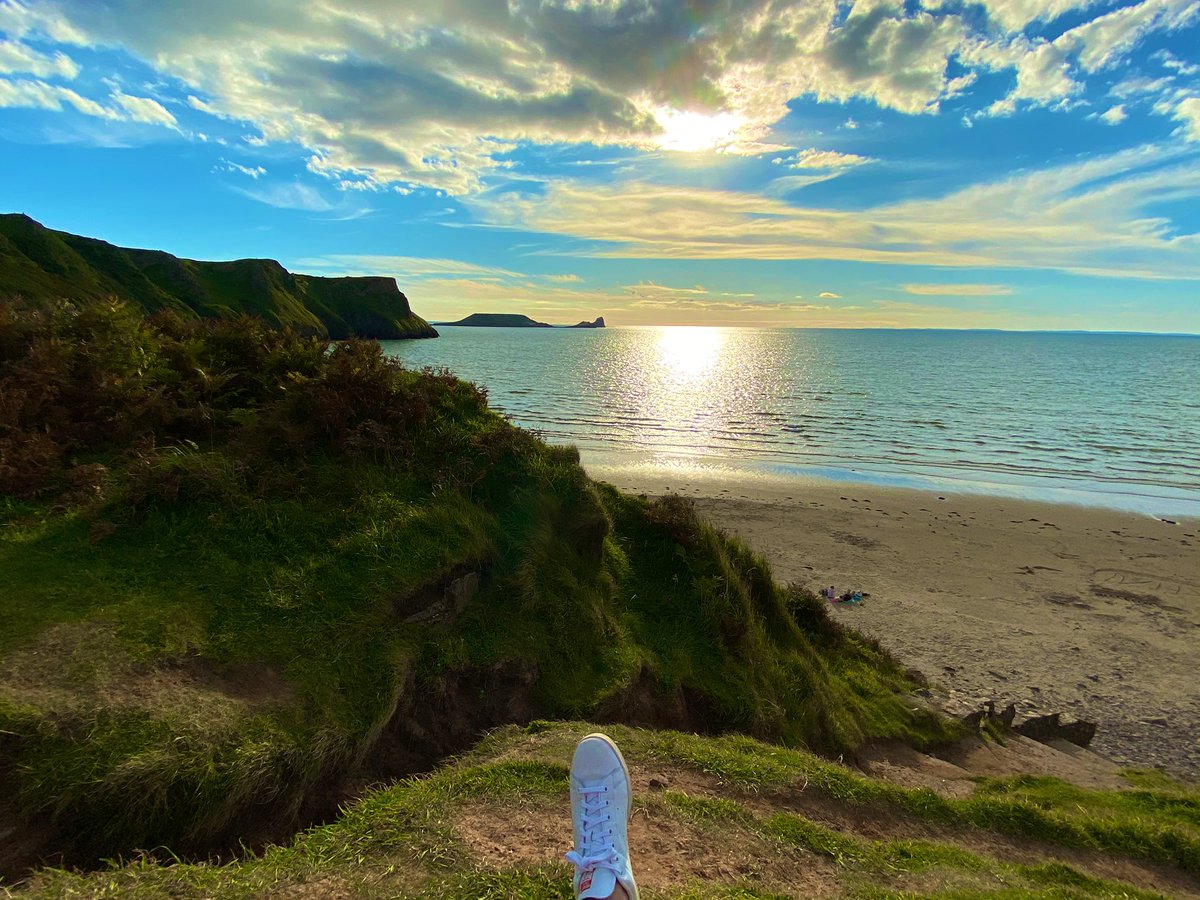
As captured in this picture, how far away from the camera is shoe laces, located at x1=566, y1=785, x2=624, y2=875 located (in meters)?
3.27

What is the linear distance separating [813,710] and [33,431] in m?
9.10

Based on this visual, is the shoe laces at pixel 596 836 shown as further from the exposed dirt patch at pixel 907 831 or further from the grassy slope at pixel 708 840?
the exposed dirt patch at pixel 907 831

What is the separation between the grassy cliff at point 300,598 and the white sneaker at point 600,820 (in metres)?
1.60

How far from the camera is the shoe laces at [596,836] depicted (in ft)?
10.7

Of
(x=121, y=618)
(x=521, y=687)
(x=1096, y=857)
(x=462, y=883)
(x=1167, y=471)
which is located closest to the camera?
(x=462, y=883)

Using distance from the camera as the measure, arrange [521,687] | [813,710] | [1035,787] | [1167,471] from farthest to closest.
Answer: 1. [1167,471]
2. [813,710]
3. [1035,787]
4. [521,687]

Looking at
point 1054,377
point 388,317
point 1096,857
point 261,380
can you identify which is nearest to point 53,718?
point 261,380

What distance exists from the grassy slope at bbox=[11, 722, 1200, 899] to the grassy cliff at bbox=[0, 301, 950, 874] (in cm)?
50

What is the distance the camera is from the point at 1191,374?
8638 cm

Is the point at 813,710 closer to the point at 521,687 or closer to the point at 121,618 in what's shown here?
the point at 521,687

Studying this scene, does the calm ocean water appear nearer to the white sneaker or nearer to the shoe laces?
the white sneaker

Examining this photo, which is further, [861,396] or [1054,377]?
[1054,377]

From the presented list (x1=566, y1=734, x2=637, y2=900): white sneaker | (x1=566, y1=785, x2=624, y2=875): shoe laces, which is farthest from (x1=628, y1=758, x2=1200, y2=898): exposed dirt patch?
(x1=566, y1=785, x2=624, y2=875): shoe laces

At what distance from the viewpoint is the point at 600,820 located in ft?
11.9
